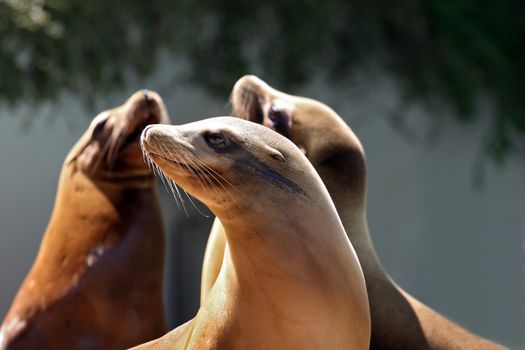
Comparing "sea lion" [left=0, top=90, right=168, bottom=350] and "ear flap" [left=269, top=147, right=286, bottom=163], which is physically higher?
"ear flap" [left=269, top=147, right=286, bottom=163]

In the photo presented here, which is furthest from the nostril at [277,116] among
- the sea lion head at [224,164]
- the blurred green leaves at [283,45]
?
the blurred green leaves at [283,45]

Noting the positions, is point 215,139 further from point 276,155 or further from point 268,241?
point 268,241

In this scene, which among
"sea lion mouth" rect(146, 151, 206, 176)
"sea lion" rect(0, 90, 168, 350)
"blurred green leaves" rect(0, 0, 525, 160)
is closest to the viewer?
"sea lion mouth" rect(146, 151, 206, 176)

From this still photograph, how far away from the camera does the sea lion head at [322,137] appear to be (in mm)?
2695

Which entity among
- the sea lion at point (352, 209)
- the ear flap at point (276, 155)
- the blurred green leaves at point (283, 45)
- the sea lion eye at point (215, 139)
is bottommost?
the blurred green leaves at point (283, 45)

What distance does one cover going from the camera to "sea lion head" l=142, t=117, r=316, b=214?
1984 mm

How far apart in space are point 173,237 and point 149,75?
5.80 ft

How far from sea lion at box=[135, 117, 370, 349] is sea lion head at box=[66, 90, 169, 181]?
1.19 m

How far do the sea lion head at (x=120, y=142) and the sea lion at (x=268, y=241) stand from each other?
1194 mm

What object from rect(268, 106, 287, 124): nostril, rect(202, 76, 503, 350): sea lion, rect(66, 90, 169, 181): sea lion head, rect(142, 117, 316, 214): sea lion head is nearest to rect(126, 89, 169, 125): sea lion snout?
rect(66, 90, 169, 181): sea lion head

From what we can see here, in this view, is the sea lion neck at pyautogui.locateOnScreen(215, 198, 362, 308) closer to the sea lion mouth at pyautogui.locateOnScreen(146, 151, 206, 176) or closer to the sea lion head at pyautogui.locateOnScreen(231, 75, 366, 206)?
the sea lion mouth at pyautogui.locateOnScreen(146, 151, 206, 176)

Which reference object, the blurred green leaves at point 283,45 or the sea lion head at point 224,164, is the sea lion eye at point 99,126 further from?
the blurred green leaves at point 283,45

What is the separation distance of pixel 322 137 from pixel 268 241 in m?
0.79

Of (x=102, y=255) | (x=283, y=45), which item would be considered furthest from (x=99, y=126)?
(x=283, y=45)
